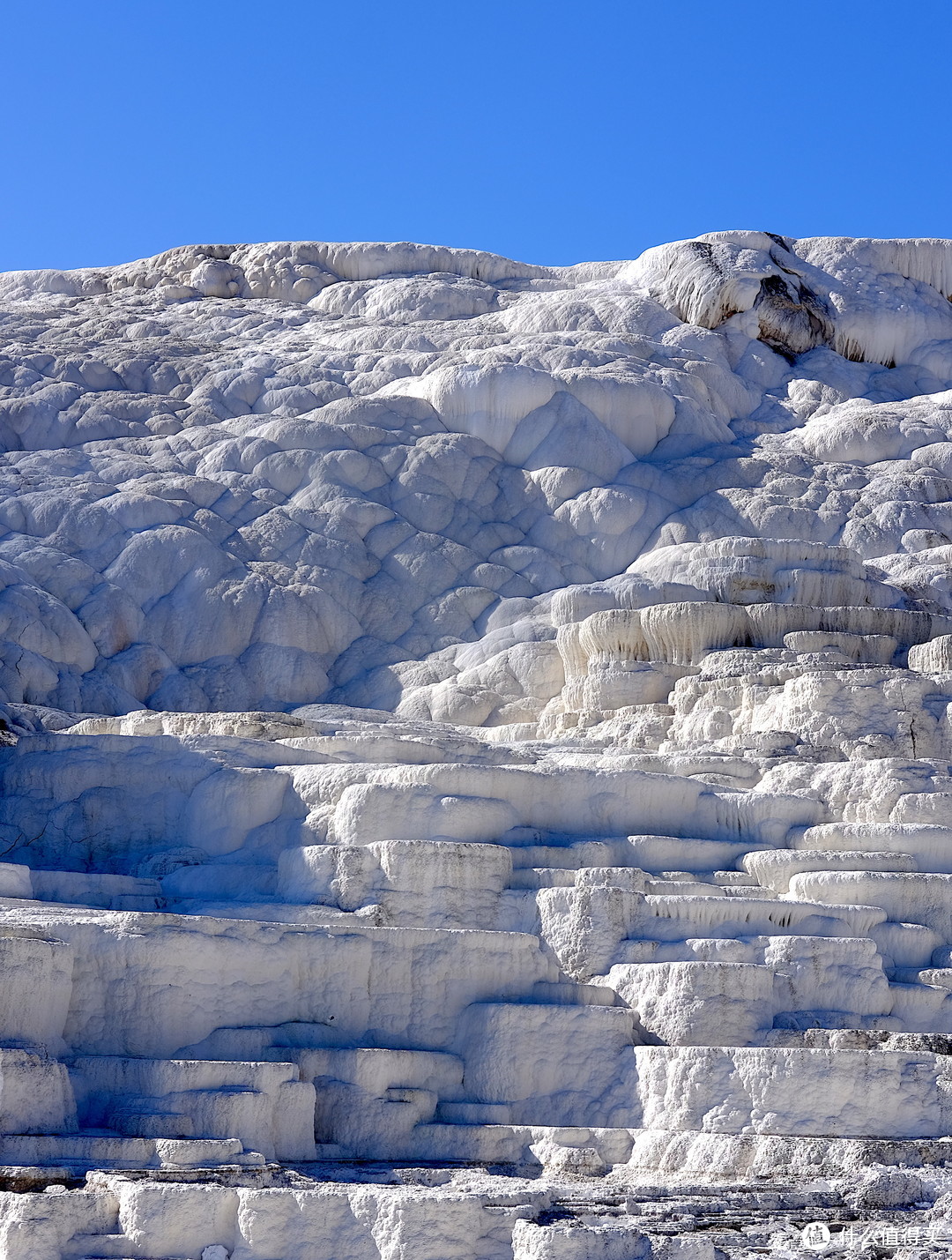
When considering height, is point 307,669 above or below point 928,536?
below

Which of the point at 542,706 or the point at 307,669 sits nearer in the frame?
the point at 542,706

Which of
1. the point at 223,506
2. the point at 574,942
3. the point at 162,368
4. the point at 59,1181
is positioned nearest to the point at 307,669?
the point at 223,506

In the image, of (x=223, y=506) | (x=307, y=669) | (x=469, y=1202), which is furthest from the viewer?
(x=223, y=506)

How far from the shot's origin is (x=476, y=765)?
62.3 ft

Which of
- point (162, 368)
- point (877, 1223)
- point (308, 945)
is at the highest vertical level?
point (162, 368)

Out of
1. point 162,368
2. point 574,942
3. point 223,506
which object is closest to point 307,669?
point 223,506

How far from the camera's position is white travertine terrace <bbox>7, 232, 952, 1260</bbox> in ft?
43.2

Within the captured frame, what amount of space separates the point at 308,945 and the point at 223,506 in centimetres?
1887

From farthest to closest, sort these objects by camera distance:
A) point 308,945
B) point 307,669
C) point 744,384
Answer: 1. point 744,384
2. point 307,669
3. point 308,945

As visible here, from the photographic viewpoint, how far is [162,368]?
3875cm

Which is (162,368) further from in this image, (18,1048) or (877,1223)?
(877,1223)

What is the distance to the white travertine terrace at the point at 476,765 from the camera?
1316cm

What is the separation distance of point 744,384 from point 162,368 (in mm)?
13042

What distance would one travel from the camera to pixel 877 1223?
1145 cm
